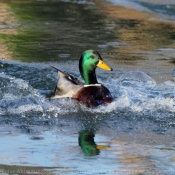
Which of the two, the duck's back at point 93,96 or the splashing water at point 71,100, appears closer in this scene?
the splashing water at point 71,100

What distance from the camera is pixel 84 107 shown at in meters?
8.66

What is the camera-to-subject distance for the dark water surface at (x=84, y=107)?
6.53 meters

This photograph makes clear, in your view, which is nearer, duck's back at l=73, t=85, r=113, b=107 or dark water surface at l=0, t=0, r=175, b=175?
dark water surface at l=0, t=0, r=175, b=175

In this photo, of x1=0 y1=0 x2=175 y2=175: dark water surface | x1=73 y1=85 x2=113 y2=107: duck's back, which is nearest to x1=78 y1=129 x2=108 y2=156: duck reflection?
x1=0 y1=0 x2=175 y2=175: dark water surface

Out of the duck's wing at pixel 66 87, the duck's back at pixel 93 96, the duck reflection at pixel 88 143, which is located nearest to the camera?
the duck reflection at pixel 88 143

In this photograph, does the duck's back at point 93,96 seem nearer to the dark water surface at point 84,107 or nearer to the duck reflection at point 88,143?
the dark water surface at point 84,107

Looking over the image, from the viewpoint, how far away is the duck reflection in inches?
267

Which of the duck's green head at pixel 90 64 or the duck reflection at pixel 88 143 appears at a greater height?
the duck's green head at pixel 90 64

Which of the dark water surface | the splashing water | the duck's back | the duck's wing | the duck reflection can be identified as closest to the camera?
the dark water surface

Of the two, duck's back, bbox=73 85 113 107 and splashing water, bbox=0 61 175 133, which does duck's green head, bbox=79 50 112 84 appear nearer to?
duck's back, bbox=73 85 113 107

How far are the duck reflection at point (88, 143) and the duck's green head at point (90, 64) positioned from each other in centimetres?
146

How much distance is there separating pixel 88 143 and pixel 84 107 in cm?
153

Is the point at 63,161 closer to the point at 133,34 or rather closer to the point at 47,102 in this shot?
the point at 47,102

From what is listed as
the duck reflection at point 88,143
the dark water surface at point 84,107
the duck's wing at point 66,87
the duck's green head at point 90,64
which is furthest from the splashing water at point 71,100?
the duck reflection at point 88,143
